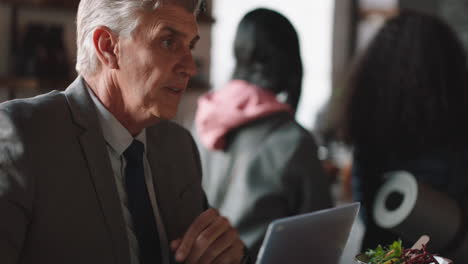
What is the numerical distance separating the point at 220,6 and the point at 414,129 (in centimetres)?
285

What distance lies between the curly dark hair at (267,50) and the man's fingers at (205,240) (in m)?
0.83

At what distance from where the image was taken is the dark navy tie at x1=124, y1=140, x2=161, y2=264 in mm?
1188

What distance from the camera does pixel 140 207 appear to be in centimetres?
121

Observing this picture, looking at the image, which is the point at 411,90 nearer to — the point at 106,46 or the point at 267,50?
the point at 267,50

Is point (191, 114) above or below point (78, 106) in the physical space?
below

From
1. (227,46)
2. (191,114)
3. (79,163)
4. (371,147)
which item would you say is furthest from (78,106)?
(227,46)

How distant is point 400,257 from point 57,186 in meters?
0.68

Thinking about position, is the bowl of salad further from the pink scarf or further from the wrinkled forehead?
the pink scarf

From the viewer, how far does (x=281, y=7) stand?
497 cm

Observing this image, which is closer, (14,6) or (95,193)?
(95,193)

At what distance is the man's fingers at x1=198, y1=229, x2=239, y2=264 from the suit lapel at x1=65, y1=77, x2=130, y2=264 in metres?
0.17

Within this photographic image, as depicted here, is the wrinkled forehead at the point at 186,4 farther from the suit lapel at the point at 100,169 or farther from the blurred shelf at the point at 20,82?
the blurred shelf at the point at 20,82

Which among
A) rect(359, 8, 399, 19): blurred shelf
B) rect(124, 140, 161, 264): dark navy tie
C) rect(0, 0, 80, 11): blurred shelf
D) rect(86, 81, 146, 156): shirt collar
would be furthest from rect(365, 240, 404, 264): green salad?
rect(359, 8, 399, 19): blurred shelf

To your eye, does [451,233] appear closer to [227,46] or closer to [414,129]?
[414,129]
